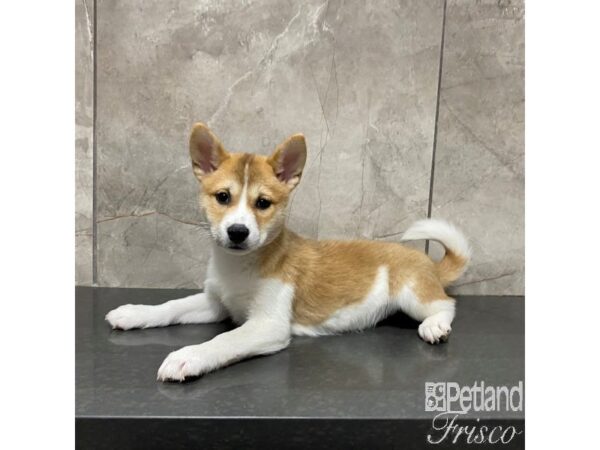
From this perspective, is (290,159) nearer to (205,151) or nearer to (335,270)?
(205,151)

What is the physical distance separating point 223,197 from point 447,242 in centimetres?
86

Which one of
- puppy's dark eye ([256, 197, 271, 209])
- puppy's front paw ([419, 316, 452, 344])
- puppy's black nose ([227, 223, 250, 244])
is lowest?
puppy's front paw ([419, 316, 452, 344])

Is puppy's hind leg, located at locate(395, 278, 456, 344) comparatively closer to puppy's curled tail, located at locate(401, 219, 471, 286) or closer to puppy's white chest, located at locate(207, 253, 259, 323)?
puppy's curled tail, located at locate(401, 219, 471, 286)

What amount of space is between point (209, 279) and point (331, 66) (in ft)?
2.95

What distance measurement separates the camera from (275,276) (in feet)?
5.29

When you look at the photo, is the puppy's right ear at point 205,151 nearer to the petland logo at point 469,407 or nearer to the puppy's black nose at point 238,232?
the puppy's black nose at point 238,232

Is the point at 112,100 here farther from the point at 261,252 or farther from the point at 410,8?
the point at 410,8

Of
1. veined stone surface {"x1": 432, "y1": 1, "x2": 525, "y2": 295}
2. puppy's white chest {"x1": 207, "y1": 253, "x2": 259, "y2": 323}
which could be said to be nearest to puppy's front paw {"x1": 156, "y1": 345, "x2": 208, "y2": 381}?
puppy's white chest {"x1": 207, "y1": 253, "x2": 259, "y2": 323}

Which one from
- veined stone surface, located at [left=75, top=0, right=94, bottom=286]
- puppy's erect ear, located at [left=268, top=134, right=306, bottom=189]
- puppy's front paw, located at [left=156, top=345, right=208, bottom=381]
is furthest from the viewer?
veined stone surface, located at [left=75, top=0, right=94, bottom=286]

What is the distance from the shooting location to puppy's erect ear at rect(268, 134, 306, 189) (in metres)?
1.56

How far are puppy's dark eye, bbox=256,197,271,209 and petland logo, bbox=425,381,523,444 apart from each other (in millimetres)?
668

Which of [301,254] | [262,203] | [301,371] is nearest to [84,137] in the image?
[262,203]

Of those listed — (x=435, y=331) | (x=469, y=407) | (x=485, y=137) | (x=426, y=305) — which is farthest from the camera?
(x=485, y=137)

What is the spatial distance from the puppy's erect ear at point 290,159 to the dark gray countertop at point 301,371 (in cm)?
52
